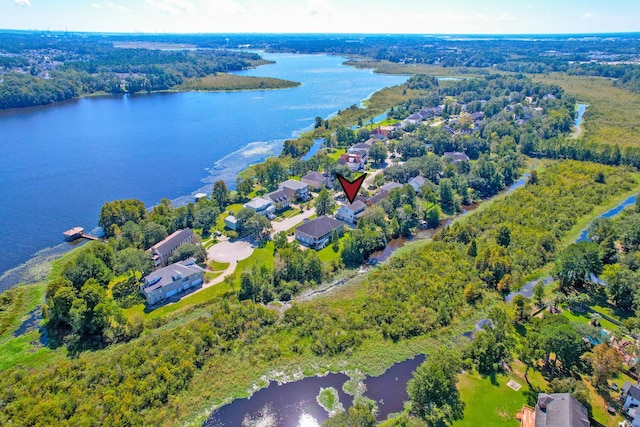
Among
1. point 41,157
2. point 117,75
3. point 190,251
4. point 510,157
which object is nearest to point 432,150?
point 510,157

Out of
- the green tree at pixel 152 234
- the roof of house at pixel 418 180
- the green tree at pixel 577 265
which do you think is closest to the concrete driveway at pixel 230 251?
the green tree at pixel 152 234

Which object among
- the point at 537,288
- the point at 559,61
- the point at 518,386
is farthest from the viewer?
the point at 559,61

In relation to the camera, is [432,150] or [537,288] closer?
[537,288]

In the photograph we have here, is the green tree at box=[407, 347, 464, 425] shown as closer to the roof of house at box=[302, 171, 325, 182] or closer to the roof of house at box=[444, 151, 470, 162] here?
the roof of house at box=[302, 171, 325, 182]

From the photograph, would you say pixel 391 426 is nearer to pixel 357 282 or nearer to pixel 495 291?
pixel 357 282

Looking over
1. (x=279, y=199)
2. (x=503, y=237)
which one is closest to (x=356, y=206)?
(x=279, y=199)

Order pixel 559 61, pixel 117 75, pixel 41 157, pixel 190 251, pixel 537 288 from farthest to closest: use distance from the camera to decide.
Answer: pixel 559 61
pixel 117 75
pixel 41 157
pixel 190 251
pixel 537 288

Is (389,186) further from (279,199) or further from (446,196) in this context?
(279,199)
